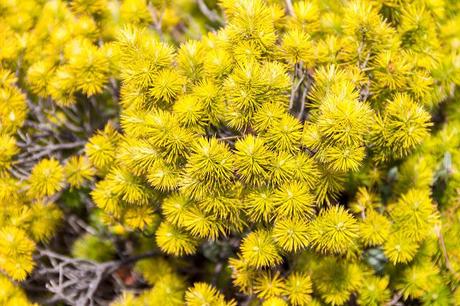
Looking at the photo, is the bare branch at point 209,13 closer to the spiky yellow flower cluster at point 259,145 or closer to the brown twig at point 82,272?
the spiky yellow flower cluster at point 259,145

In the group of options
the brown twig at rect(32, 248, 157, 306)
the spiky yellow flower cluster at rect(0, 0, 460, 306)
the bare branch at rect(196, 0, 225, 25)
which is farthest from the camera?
the bare branch at rect(196, 0, 225, 25)

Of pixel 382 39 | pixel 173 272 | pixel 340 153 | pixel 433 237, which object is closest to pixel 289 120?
pixel 340 153

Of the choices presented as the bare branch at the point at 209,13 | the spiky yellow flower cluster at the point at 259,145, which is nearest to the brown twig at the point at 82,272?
the spiky yellow flower cluster at the point at 259,145

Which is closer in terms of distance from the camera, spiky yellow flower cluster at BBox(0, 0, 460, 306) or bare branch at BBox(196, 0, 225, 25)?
spiky yellow flower cluster at BBox(0, 0, 460, 306)

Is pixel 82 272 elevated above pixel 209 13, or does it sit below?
below

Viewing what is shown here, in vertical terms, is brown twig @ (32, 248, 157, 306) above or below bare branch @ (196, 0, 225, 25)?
below

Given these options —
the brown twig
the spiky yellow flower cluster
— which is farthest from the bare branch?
the brown twig

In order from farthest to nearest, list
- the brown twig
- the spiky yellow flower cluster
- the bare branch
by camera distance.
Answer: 1. the bare branch
2. the brown twig
3. the spiky yellow flower cluster

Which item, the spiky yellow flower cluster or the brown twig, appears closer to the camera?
the spiky yellow flower cluster

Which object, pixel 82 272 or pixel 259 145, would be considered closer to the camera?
pixel 259 145

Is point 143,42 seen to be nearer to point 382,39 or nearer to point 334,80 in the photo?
point 334,80

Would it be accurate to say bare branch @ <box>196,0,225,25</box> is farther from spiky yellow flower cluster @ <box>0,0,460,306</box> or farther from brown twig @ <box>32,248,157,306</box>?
brown twig @ <box>32,248,157,306</box>

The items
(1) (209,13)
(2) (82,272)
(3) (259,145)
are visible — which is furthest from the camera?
(1) (209,13)
